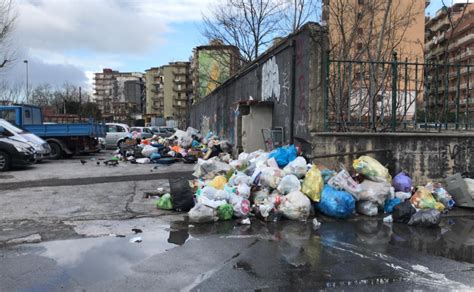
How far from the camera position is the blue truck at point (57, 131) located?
683 inches

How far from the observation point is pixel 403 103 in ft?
30.7

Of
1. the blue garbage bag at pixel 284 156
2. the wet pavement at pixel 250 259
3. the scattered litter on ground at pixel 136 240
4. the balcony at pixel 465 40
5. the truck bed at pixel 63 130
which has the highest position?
the balcony at pixel 465 40

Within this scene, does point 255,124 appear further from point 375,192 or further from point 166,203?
point 375,192

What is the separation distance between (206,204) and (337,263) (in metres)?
2.51

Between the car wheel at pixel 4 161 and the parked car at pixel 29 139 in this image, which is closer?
the car wheel at pixel 4 161

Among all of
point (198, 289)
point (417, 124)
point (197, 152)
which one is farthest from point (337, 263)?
point (197, 152)

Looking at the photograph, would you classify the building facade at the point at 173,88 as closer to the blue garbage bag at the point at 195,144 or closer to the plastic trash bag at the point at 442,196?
the blue garbage bag at the point at 195,144

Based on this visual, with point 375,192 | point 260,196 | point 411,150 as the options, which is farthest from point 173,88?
point 375,192

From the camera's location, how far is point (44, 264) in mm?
4504

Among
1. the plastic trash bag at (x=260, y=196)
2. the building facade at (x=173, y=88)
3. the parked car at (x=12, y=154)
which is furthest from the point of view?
the building facade at (x=173, y=88)

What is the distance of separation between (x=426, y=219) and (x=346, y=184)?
128 cm

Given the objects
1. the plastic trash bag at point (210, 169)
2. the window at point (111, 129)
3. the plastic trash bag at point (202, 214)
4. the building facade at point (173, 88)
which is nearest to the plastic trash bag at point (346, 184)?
the plastic trash bag at point (202, 214)

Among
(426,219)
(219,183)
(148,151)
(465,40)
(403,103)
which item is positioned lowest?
(426,219)

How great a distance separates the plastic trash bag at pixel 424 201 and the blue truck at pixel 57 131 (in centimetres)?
1466
